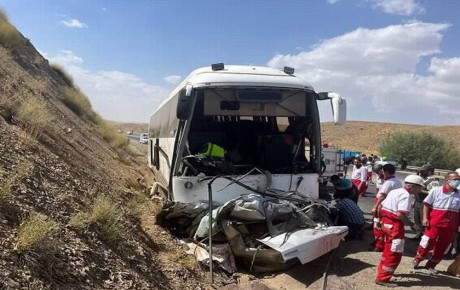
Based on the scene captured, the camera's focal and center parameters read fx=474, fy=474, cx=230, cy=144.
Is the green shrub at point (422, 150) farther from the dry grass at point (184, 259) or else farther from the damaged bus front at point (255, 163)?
the dry grass at point (184, 259)

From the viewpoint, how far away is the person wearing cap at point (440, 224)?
7414 mm

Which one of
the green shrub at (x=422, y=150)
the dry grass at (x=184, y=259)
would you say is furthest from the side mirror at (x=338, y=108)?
the green shrub at (x=422, y=150)

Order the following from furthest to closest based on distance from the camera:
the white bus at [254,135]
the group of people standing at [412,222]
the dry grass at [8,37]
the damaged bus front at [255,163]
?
the dry grass at [8,37] < the white bus at [254,135] < the damaged bus front at [255,163] < the group of people standing at [412,222]

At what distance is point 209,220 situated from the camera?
7102 mm

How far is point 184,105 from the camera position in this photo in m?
7.67

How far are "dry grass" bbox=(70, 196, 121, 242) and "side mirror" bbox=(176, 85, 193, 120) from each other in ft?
6.31

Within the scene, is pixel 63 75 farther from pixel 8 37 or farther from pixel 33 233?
Answer: pixel 33 233

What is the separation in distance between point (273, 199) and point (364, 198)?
38.5ft

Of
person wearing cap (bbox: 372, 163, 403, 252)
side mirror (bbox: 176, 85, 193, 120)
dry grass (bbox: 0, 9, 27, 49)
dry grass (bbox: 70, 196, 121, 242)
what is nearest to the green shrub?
dry grass (bbox: 0, 9, 27, 49)

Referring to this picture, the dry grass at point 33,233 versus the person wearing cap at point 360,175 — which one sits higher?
the dry grass at point 33,233

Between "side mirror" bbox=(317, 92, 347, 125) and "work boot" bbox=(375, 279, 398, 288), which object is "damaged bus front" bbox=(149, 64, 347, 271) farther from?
"work boot" bbox=(375, 279, 398, 288)

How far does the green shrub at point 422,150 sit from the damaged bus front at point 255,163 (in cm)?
4159

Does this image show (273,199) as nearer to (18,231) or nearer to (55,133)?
(18,231)

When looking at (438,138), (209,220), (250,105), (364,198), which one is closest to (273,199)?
(209,220)
